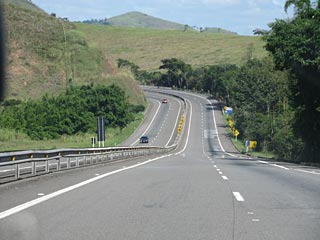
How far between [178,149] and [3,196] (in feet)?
242

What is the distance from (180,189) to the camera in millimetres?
17969

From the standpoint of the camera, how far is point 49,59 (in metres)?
Result: 111

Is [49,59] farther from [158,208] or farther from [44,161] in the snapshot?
[158,208]

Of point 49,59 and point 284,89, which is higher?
point 49,59

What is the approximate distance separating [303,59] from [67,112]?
193 feet

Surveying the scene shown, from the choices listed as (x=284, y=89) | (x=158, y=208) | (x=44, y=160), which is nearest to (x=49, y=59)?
(x=284, y=89)

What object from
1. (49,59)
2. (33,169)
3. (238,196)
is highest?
(49,59)

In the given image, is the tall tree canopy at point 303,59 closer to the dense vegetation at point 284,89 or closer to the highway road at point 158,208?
the dense vegetation at point 284,89

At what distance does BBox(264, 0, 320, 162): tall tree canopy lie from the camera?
137ft

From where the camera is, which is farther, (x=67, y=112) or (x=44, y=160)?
(x=67, y=112)

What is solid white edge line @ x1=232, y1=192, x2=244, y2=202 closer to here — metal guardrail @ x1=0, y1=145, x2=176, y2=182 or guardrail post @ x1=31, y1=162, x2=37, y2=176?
metal guardrail @ x1=0, y1=145, x2=176, y2=182

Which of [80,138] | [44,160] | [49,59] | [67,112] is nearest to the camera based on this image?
[44,160]

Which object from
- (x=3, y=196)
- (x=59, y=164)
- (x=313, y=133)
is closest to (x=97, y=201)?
(x=3, y=196)

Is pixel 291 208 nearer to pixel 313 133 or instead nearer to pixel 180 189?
pixel 180 189
